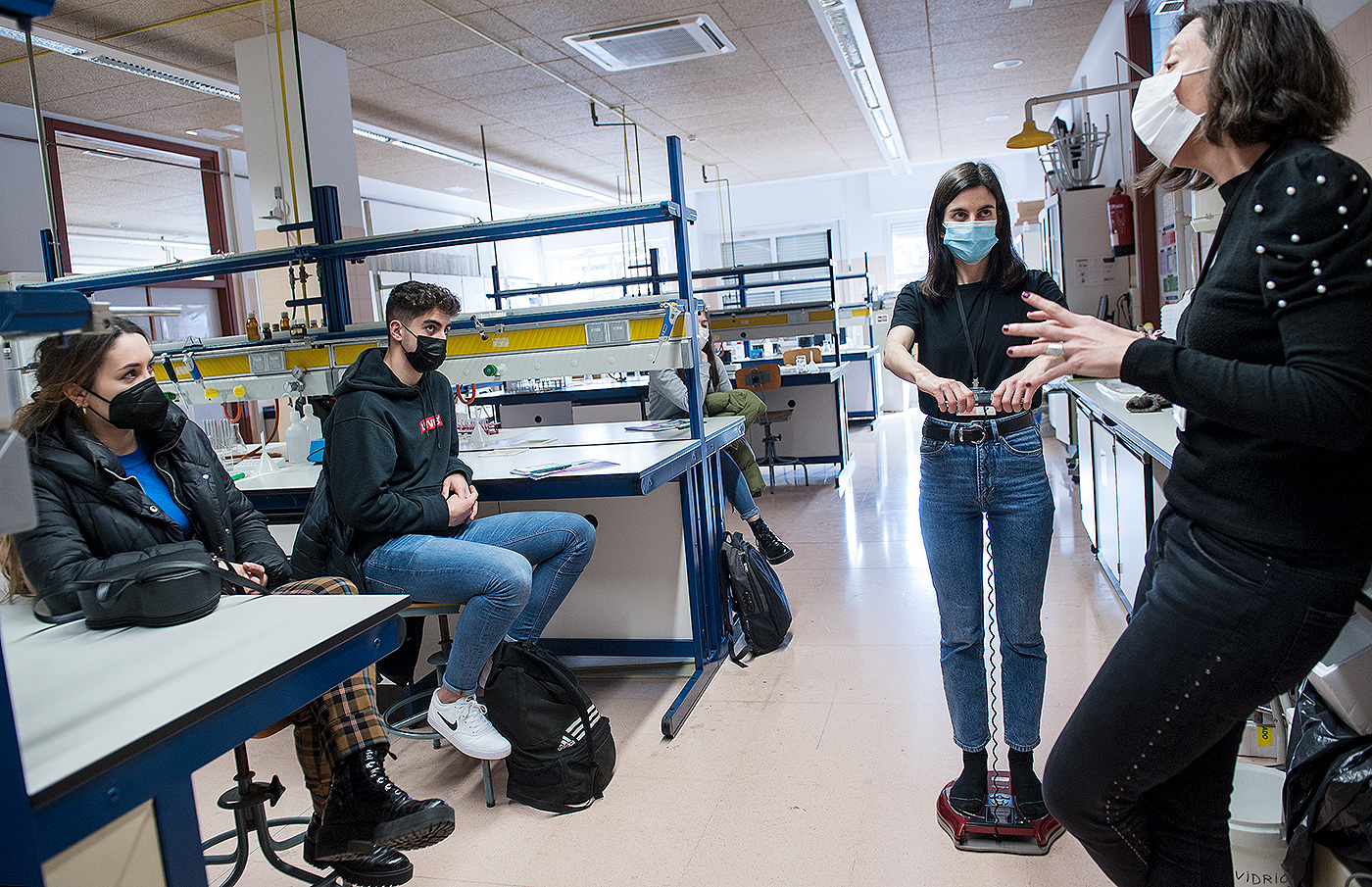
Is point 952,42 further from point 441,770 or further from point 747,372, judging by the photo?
point 441,770

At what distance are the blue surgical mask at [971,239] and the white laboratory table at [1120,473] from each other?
0.76 meters

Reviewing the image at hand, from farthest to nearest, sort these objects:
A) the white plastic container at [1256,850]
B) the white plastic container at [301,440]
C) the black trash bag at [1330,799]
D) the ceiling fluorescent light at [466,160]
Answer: the ceiling fluorescent light at [466,160] < the white plastic container at [301,440] < the white plastic container at [1256,850] < the black trash bag at [1330,799]

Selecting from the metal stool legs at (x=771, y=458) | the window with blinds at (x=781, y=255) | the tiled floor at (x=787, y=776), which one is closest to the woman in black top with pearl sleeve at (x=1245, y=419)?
the tiled floor at (x=787, y=776)

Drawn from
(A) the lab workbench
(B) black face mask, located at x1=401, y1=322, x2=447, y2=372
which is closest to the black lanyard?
(B) black face mask, located at x1=401, y1=322, x2=447, y2=372

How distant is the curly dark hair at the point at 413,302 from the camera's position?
2484 millimetres

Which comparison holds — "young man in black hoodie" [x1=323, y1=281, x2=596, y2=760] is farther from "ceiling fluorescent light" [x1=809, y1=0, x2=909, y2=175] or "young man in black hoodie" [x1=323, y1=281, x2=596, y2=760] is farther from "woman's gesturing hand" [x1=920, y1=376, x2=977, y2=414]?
"ceiling fluorescent light" [x1=809, y1=0, x2=909, y2=175]

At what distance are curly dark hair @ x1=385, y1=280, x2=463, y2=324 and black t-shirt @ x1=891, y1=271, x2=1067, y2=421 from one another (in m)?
1.27

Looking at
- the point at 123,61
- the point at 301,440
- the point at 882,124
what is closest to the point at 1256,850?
the point at 301,440

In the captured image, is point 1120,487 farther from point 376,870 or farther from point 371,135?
point 371,135

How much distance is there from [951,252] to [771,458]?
4.79 metres

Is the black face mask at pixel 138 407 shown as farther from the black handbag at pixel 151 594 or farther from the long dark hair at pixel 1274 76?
the long dark hair at pixel 1274 76

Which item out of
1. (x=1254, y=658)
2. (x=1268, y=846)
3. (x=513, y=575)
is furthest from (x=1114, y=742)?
(x=513, y=575)

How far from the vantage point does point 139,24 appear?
479 centimetres

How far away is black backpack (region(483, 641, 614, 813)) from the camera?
2256mm
